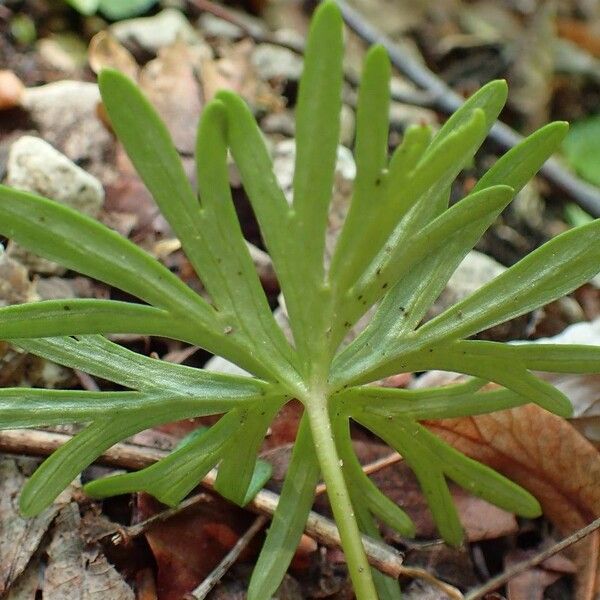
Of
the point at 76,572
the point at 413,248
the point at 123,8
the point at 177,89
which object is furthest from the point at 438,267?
the point at 123,8

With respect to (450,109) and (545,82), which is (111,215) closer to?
(450,109)

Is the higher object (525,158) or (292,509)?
(525,158)

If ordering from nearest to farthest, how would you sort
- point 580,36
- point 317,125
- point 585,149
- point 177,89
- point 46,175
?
point 317,125 → point 46,175 → point 177,89 → point 585,149 → point 580,36

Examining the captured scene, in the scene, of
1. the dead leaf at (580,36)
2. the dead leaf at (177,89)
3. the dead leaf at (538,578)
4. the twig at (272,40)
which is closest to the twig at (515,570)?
the dead leaf at (538,578)

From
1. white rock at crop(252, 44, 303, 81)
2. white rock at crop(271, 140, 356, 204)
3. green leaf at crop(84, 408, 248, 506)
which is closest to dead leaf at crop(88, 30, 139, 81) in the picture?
white rock at crop(252, 44, 303, 81)

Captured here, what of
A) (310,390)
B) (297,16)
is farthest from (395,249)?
(297,16)

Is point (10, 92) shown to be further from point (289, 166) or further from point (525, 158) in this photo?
point (525, 158)
